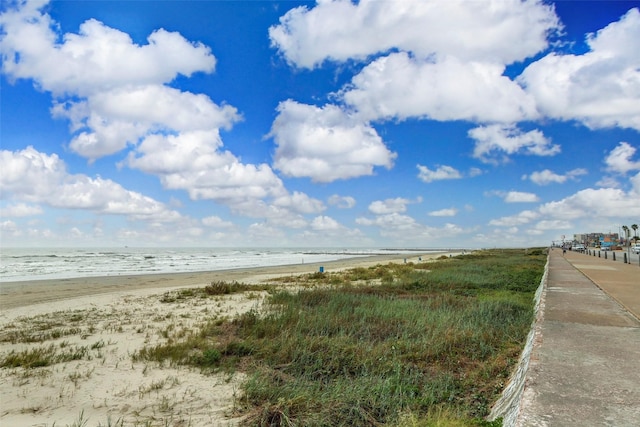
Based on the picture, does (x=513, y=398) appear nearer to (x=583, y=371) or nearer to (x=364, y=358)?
(x=583, y=371)

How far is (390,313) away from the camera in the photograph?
1223cm

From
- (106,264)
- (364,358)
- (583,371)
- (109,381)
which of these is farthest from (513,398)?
(106,264)

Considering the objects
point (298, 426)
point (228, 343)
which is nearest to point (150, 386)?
point (228, 343)

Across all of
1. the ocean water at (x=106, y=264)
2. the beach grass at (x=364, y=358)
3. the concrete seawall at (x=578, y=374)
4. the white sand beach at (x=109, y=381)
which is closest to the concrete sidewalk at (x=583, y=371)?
the concrete seawall at (x=578, y=374)

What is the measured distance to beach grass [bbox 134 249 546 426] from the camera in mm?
5645

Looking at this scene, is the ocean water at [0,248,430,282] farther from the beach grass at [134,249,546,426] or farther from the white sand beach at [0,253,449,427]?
the beach grass at [134,249,546,426]

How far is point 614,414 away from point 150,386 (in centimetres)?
663

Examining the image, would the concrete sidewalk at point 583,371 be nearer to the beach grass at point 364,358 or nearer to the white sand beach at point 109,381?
the beach grass at point 364,358

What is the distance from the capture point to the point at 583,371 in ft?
16.4

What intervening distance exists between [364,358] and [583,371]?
12.9 feet

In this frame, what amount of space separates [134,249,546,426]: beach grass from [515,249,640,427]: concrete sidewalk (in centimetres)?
98

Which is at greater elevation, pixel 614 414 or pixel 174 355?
pixel 614 414

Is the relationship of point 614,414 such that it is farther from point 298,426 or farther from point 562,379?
point 298,426

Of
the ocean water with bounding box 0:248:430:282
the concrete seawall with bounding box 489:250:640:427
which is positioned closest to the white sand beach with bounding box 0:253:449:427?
the concrete seawall with bounding box 489:250:640:427
